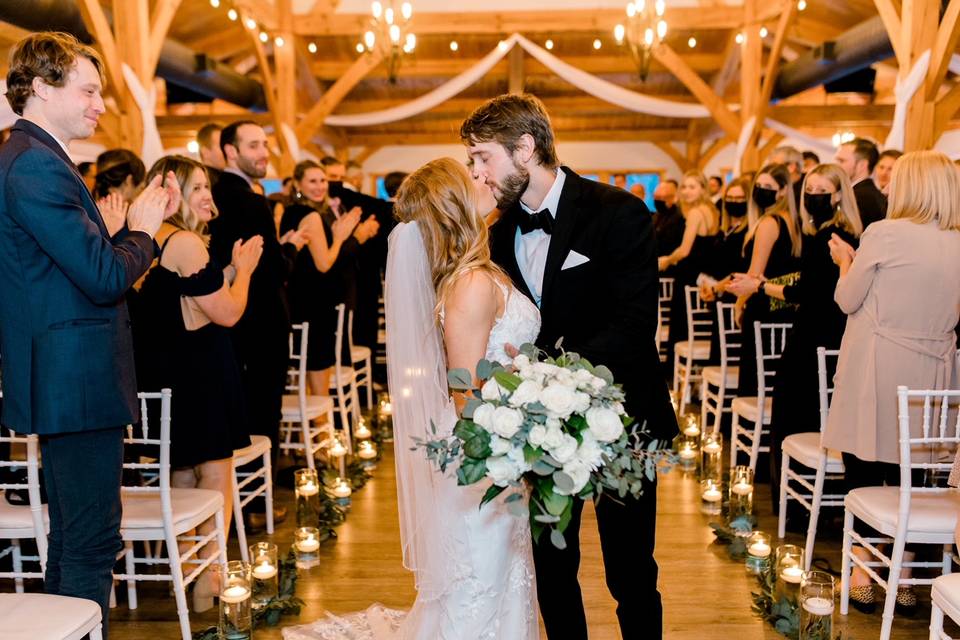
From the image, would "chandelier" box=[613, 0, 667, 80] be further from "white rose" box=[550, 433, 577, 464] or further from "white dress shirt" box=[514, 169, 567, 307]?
"white rose" box=[550, 433, 577, 464]

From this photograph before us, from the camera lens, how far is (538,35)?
11648mm

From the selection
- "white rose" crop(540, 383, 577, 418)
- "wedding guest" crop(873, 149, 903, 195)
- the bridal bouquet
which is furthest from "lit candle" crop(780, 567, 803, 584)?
"wedding guest" crop(873, 149, 903, 195)

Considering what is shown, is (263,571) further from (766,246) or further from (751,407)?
(766,246)

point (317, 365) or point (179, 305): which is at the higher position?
point (179, 305)

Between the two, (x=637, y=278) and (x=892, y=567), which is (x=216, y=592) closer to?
(x=637, y=278)

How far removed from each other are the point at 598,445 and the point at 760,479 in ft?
11.3

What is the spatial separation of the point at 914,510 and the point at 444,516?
5.01 feet

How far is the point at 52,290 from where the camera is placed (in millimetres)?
2096

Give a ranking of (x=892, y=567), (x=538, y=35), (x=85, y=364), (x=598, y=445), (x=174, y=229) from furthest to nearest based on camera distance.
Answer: (x=538, y=35) → (x=174, y=229) → (x=892, y=567) → (x=85, y=364) → (x=598, y=445)

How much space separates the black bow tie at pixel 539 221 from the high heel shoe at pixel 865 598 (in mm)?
1924

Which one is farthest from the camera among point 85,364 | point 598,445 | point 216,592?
point 216,592

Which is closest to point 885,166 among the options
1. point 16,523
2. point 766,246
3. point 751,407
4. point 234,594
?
point 766,246

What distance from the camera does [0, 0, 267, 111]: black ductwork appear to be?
6.00m

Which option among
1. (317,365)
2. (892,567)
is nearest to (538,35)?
(317,365)
